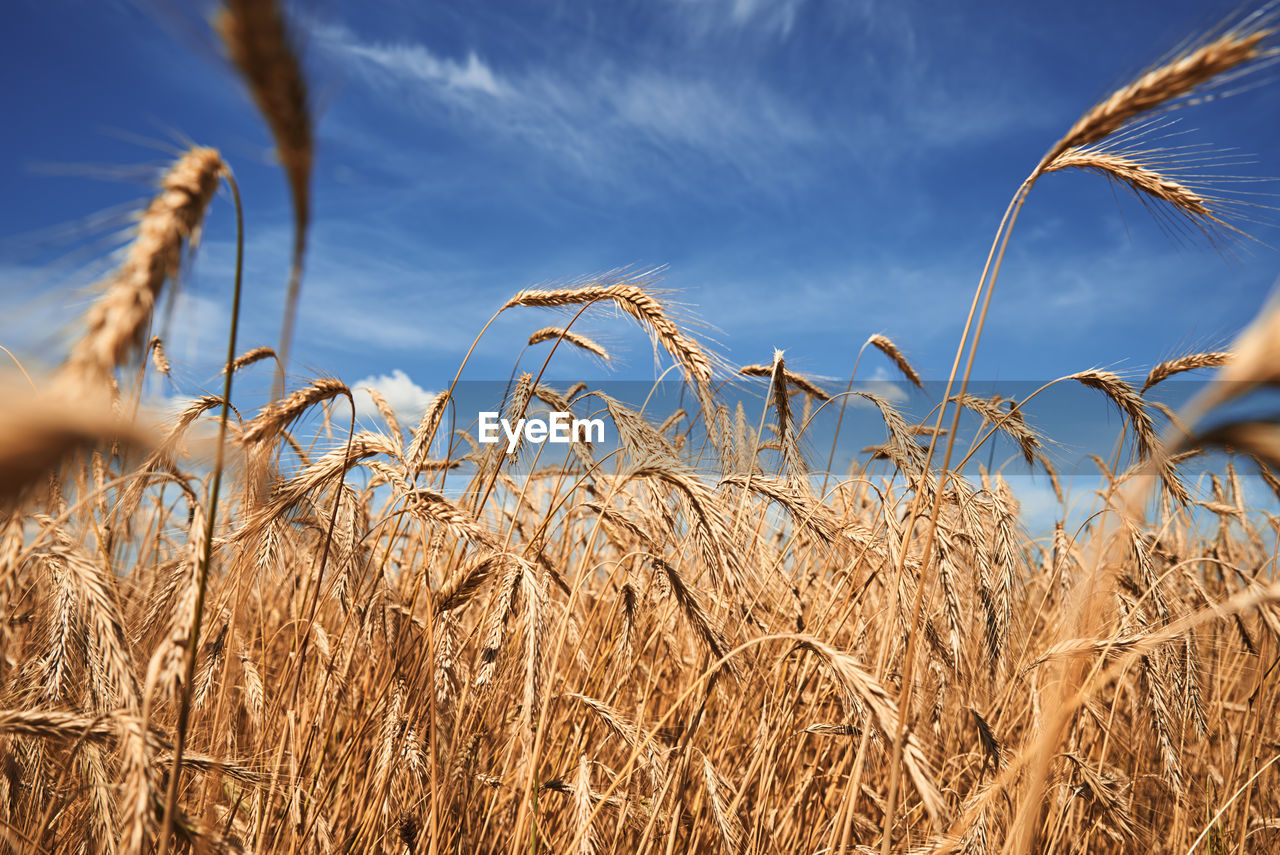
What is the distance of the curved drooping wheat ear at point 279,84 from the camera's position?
0.95 metres

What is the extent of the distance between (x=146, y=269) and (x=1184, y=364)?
3219 millimetres

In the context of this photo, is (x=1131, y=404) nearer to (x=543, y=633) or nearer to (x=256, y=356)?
(x=543, y=633)

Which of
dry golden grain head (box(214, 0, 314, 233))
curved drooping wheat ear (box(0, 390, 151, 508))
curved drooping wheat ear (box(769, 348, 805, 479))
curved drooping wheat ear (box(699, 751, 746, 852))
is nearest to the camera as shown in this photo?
curved drooping wheat ear (box(0, 390, 151, 508))

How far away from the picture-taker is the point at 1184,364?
2539 mm

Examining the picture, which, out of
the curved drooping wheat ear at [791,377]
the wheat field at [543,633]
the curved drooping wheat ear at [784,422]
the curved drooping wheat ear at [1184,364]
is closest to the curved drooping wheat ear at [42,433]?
the wheat field at [543,633]

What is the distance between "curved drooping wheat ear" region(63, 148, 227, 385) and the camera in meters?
0.89

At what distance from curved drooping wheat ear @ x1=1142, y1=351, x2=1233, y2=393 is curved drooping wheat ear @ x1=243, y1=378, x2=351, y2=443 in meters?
2.98

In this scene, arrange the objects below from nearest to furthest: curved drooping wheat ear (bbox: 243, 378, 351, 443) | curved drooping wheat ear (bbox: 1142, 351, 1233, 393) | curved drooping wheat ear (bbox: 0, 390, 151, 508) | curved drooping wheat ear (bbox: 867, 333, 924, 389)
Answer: curved drooping wheat ear (bbox: 0, 390, 151, 508)
curved drooping wheat ear (bbox: 243, 378, 351, 443)
curved drooping wheat ear (bbox: 1142, 351, 1233, 393)
curved drooping wheat ear (bbox: 867, 333, 924, 389)

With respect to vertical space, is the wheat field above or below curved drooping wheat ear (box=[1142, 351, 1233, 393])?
below

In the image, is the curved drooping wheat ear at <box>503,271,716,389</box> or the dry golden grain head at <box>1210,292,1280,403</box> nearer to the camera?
the dry golden grain head at <box>1210,292,1280,403</box>

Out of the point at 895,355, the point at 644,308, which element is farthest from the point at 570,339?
the point at 895,355

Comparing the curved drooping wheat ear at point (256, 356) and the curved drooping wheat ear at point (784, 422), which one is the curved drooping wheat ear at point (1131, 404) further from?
the curved drooping wheat ear at point (256, 356)

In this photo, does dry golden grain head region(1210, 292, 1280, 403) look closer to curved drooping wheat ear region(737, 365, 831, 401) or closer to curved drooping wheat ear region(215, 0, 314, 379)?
curved drooping wheat ear region(215, 0, 314, 379)

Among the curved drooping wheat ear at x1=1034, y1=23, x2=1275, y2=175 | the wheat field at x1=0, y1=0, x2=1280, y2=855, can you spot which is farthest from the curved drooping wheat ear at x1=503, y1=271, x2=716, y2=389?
the curved drooping wheat ear at x1=1034, y1=23, x2=1275, y2=175
